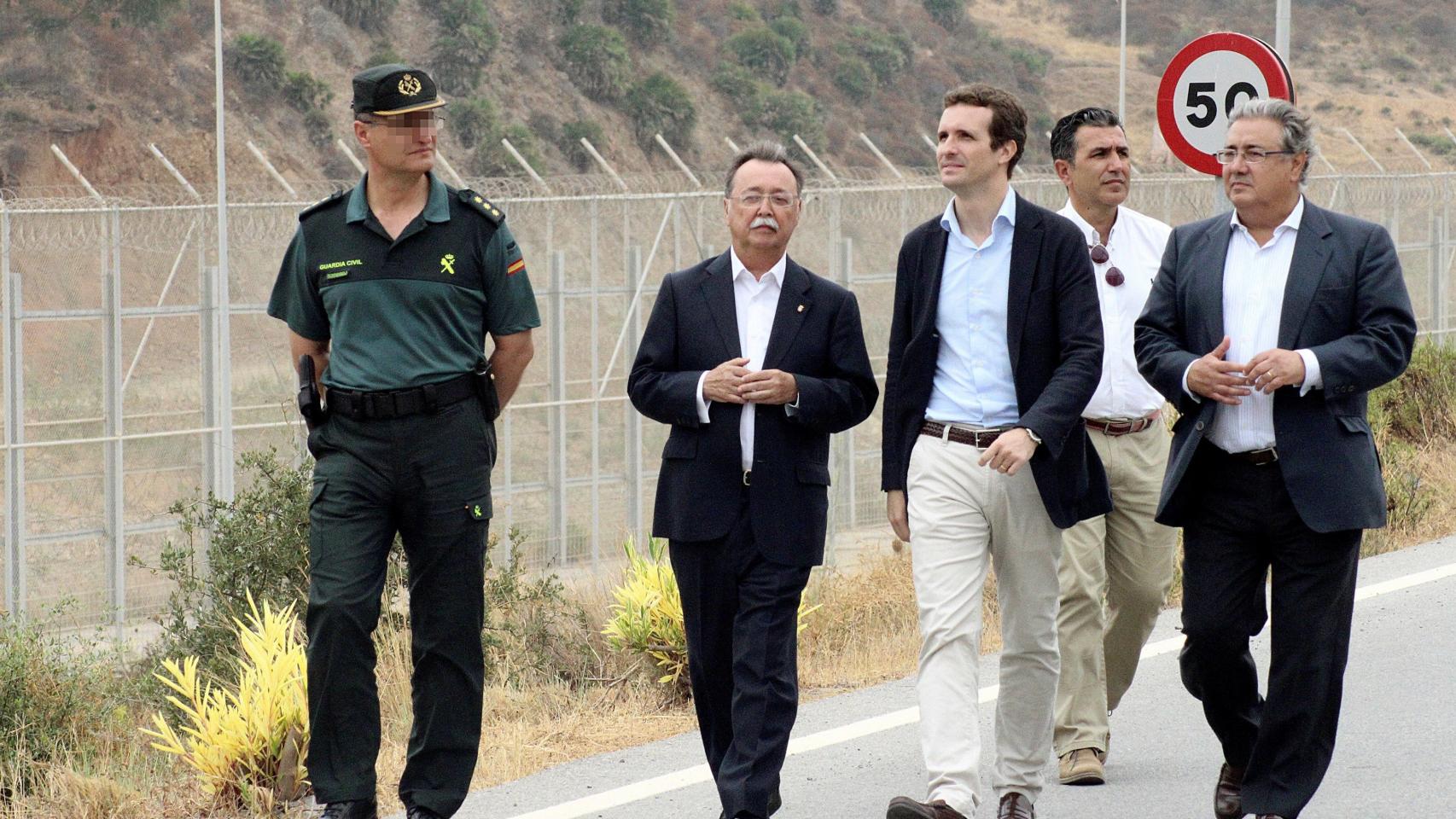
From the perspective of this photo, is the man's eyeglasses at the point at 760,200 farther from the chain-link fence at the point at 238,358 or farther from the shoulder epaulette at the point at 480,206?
the chain-link fence at the point at 238,358

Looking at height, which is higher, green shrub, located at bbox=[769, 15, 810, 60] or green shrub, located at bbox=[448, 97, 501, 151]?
green shrub, located at bbox=[769, 15, 810, 60]

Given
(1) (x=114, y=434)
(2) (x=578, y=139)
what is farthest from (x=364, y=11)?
(1) (x=114, y=434)

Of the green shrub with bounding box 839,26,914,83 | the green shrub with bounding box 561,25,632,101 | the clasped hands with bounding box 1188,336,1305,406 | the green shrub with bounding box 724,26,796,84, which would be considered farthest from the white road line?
the green shrub with bounding box 839,26,914,83

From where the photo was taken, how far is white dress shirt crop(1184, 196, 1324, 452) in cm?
520

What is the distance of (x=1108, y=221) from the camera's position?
6355mm

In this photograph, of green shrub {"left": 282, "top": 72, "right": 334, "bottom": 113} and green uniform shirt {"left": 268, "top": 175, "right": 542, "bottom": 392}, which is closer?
green uniform shirt {"left": 268, "top": 175, "right": 542, "bottom": 392}

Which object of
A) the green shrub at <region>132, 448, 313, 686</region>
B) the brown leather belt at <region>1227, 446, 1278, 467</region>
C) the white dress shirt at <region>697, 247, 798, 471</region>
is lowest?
the green shrub at <region>132, 448, 313, 686</region>

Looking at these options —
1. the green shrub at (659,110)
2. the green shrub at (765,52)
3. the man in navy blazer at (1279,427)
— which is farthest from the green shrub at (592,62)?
the man in navy blazer at (1279,427)

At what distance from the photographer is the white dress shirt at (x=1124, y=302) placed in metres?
6.25

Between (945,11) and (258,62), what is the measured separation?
98.6ft

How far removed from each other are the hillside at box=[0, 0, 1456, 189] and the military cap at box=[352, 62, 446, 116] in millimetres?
25401

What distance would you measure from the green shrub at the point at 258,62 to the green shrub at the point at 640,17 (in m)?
12.4

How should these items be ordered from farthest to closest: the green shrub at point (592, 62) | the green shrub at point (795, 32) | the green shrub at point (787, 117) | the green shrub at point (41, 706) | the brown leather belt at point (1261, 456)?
the green shrub at point (795, 32), the green shrub at point (787, 117), the green shrub at point (592, 62), the green shrub at point (41, 706), the brown leather belt at point (1261, 456)

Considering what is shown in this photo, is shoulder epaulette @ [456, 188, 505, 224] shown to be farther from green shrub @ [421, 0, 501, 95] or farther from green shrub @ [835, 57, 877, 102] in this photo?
green shrub @ [835, 57, 877, 102]
